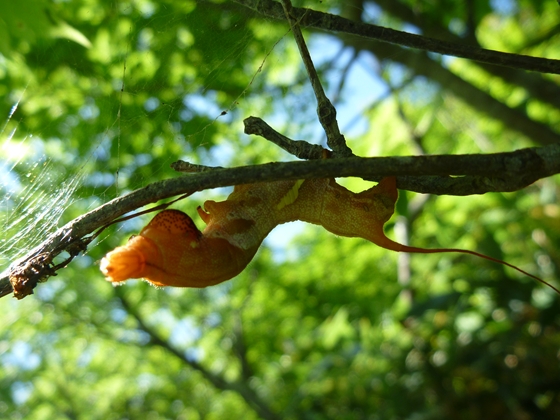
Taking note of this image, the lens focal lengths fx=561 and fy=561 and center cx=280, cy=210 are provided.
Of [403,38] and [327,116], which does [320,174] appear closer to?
[327,116]

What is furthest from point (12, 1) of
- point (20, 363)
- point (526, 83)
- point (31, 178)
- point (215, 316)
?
point (20, 363)

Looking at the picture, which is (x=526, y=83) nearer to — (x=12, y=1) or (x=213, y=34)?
(x=213, y=34)

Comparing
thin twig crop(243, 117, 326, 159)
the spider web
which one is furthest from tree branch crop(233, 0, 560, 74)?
thin twig crop(243, 117, 326, 159)

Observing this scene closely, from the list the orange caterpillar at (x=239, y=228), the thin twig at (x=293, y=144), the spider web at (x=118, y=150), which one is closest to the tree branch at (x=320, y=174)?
the orange caterpillar at (x=239, y=228)

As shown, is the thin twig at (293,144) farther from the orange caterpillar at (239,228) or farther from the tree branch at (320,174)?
the tree branch at (320,174)

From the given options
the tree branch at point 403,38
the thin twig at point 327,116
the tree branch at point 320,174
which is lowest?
the tree branch at point 320,174

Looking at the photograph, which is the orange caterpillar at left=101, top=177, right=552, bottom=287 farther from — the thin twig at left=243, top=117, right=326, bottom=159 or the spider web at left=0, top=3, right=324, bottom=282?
the spider web at left=0, top=3, right=324, bottom=282
